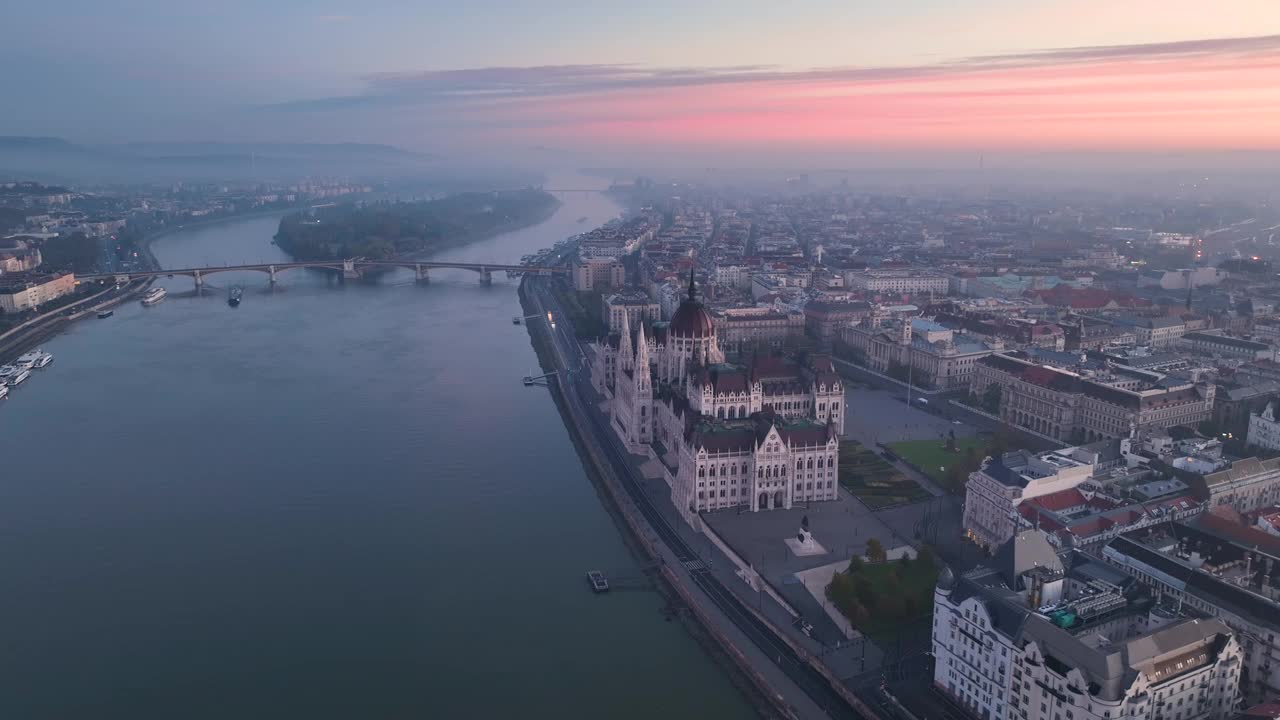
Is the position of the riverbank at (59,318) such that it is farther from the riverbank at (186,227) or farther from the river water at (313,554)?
the river water at (313,554)

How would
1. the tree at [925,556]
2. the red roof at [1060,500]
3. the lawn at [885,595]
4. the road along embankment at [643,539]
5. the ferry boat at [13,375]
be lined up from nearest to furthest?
the road along embankment at [643,539] → the lawn at [885,595] → the tree at [925,556] → the red roof at [1060,500] → the ferry boat at [13,375]

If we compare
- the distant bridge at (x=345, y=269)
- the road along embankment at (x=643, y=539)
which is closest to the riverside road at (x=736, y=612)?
the road along embankment at (x=643, y=539)

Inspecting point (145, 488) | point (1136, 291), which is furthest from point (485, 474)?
point (1136, 291)

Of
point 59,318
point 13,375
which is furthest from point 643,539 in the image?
point 59,318

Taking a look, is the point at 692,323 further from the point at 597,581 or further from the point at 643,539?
the point at 597,581

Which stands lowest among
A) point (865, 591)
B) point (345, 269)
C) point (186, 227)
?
point (865, 591)

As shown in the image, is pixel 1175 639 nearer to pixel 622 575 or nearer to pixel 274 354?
pixel 622 575
